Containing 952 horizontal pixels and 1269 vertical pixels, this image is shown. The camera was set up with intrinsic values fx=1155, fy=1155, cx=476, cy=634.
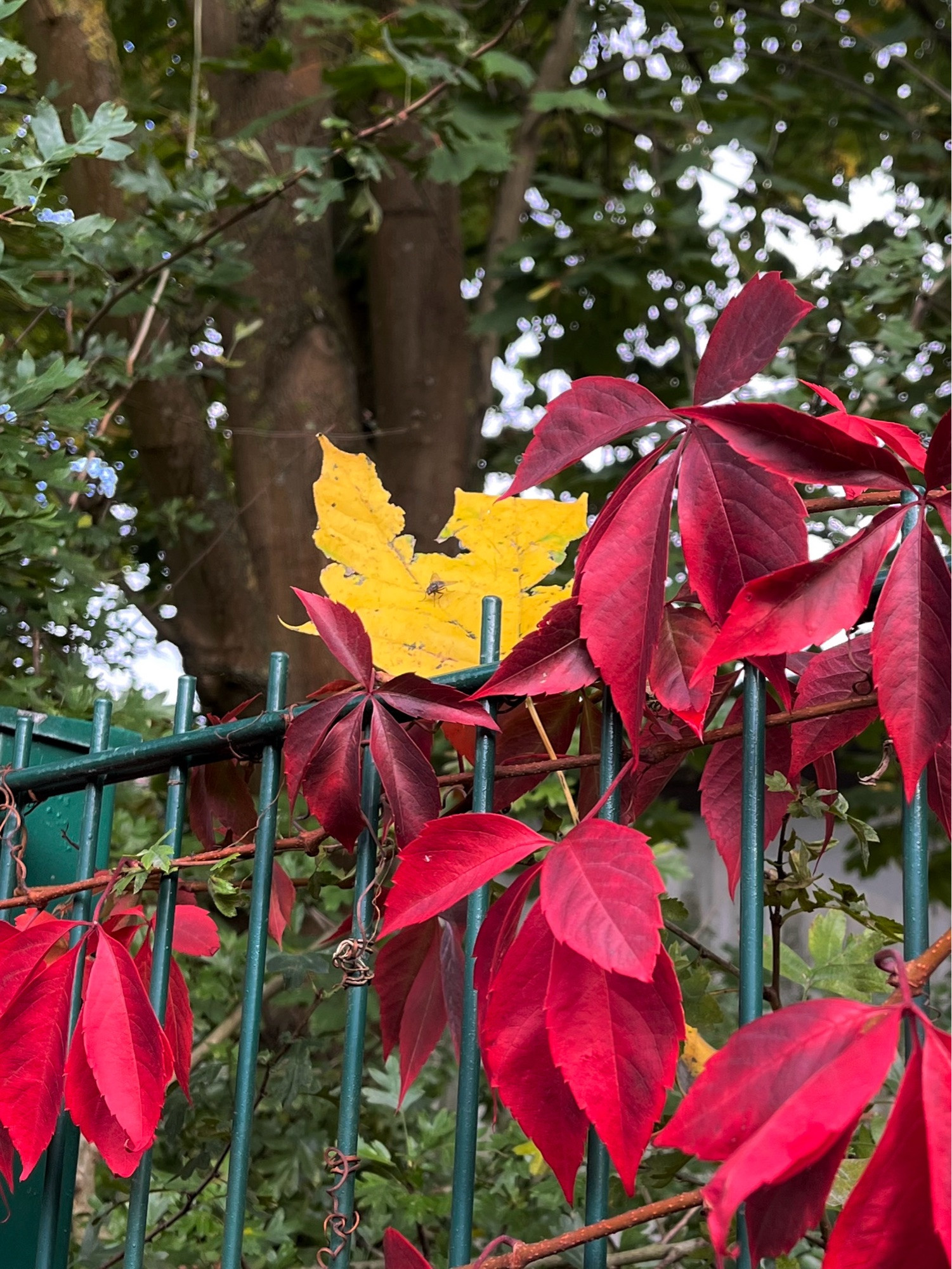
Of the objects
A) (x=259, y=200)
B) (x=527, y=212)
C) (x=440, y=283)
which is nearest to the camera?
(x=259, y=200)

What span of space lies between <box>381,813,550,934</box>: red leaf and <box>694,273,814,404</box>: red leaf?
0.29 metres

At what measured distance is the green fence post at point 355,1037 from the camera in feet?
2.78

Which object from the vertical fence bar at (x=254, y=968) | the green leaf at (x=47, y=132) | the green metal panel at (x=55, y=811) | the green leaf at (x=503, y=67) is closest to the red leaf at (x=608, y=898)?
the vertical fence bar at (x=254, y=968)

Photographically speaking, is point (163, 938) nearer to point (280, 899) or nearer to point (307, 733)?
point (280, 899)

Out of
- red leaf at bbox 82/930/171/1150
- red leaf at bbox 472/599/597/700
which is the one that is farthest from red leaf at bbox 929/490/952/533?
red leaf at bbox 82/930/171/1150

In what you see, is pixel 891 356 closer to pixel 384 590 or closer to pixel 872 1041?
pixel 384 590

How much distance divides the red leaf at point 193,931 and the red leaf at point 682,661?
565mm

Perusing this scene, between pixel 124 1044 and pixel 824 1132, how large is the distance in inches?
21.8

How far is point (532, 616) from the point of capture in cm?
96

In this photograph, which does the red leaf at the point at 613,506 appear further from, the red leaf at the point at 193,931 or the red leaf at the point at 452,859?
the red leaf at the point at 193,931

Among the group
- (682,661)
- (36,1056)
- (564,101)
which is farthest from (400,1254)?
(564,101)

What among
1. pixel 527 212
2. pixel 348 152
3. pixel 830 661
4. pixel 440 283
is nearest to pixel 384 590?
pixel 830 661

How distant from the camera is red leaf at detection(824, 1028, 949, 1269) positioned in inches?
20.4

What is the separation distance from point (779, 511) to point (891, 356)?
1715 millimetres
